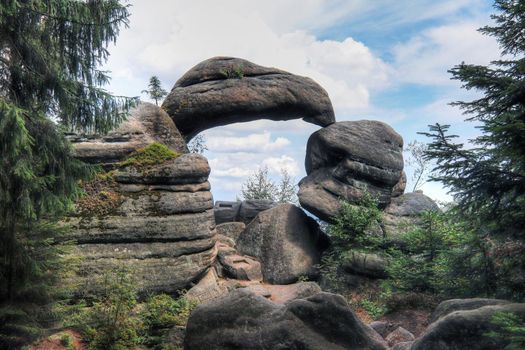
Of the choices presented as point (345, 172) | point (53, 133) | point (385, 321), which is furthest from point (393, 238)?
point (53, 133)

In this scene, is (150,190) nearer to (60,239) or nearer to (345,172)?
(60,239)

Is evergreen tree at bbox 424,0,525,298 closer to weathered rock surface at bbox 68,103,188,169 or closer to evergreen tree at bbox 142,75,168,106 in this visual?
weathered rock surface at bbox 68,103,188,169

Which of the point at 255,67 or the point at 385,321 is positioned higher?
the point at 255,67

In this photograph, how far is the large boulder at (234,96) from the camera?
19.3 metres

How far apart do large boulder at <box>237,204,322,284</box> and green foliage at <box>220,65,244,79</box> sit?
615 cm

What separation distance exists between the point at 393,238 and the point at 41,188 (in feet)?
46.6

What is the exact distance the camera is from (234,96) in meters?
19.3

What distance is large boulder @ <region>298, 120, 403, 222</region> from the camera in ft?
66.9

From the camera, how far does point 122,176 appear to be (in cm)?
1521

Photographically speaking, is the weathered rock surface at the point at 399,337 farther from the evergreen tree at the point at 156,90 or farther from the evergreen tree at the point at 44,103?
the evergreen tree at the point at 156,90

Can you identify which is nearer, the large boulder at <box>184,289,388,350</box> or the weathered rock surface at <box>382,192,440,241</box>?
the large boulder at <box>184,289,388,350</box>

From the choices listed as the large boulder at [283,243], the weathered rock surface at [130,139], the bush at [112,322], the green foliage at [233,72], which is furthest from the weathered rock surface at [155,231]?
the green foliage at [233,72]

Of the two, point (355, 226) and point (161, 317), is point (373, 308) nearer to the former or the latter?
point (355, 226)

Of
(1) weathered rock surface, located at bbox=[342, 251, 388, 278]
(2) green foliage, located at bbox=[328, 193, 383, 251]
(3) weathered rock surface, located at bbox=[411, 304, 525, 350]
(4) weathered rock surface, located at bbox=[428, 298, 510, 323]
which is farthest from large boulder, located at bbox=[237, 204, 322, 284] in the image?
(3) weathered rock surface, located at bbox=[411, 304, 525, 350]
